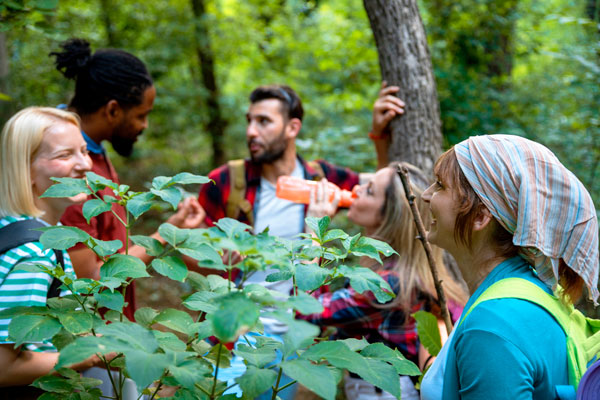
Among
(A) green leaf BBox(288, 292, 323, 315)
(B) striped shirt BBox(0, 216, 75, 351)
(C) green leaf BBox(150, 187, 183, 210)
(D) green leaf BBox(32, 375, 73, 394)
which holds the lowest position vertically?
(D) green leaf BBox(32, 375, 73, 394)

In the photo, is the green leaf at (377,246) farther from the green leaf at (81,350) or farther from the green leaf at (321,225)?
the green leaf at (81,350)

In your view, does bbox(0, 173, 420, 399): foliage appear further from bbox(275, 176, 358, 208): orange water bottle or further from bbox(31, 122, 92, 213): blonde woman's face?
bbox(275, 176, 358, 208): orange water bottle

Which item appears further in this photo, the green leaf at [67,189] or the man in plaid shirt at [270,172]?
the man in plaid shirt at [270,172]

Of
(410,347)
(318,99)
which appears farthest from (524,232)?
(318,99)

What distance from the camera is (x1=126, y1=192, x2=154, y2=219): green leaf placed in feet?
4.06

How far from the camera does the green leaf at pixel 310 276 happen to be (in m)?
1.15

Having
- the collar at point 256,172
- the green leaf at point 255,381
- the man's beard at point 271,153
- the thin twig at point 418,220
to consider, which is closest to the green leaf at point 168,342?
the green leaf at point 255,381

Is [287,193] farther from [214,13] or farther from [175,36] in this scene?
[214,13]

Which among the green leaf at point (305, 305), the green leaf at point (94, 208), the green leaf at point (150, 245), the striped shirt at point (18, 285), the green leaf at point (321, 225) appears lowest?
the striped shirt at point (18, 285)

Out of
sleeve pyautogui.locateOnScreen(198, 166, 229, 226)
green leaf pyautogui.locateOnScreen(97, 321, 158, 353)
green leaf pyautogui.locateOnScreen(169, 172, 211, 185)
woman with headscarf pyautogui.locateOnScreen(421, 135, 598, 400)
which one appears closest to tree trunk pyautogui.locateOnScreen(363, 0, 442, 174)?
sleeve pyautogui.locateOnScreen(198, 166, 229, 226)

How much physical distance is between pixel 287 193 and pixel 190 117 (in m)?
7.37

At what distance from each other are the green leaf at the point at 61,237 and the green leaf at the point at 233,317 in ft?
1.77

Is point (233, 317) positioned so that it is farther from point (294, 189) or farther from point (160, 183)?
point (294, 189)

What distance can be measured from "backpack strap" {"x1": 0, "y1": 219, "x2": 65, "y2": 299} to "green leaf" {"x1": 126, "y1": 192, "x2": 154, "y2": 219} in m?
0.72
